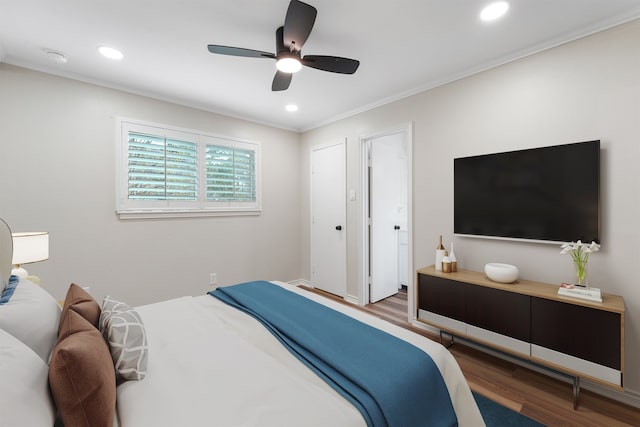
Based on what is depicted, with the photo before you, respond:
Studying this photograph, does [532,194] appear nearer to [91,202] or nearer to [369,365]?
[369,365]

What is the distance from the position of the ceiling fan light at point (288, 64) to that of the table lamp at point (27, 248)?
2086 mm

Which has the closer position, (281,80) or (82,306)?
(82,306)

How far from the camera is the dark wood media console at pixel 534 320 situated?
1700 millimetres

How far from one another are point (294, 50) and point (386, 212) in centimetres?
265

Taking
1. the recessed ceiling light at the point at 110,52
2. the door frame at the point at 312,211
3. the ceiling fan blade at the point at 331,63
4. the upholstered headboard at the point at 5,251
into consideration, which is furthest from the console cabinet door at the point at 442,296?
the recessed ceiling light at the point at 110,52

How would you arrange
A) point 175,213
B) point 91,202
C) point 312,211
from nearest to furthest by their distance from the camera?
1. point 91,202
2. point 175,213
3. point 312,211

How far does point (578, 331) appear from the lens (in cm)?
179

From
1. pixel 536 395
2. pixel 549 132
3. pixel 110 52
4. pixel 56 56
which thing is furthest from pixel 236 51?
pixel 536 395

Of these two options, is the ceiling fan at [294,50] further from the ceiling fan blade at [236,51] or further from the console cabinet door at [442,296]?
the console cabinet door at [442,296]

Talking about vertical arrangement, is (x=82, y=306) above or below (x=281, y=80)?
below

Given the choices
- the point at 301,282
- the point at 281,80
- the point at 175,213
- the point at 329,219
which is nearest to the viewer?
the point at 281,80

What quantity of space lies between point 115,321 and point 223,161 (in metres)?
2.81

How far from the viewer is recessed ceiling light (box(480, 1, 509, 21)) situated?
5.74 ft

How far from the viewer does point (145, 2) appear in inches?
68.4
